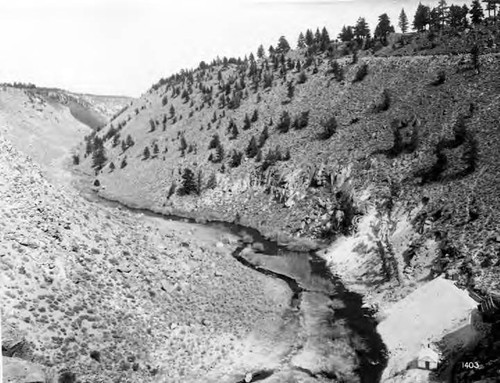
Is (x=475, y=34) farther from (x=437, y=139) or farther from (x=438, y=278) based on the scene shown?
(x=438, y=278)

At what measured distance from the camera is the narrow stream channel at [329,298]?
34803 millimetres

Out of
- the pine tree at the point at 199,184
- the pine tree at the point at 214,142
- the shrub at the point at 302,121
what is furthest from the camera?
the pine tree at the point at 214,142

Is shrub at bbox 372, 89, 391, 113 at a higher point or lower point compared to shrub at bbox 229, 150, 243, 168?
higher

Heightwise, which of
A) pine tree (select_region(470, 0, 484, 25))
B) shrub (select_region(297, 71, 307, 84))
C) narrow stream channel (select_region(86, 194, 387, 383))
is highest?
pine tree (select_region(470, 0, 484, 25))

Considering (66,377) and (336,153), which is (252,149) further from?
(66,377)

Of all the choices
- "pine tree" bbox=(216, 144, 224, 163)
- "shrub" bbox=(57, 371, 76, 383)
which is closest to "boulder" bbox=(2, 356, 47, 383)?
"shrub" bbox=(57, 371, 76, 383)

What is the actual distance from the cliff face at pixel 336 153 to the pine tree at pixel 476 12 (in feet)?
89.6

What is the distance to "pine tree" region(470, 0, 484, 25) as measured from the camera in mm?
104938

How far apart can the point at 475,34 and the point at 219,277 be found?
79982 mm

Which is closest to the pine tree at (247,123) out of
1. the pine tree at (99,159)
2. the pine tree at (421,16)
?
the pine tree at (99,159)

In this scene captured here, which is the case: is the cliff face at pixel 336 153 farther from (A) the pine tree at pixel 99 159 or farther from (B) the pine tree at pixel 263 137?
(A) the pine tree at pixel 99 159

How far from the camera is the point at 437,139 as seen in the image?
205 ft

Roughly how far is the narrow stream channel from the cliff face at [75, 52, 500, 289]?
4.41 metres

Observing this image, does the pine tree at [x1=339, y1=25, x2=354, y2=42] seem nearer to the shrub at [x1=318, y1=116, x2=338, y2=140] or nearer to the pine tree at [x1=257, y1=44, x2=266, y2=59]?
the pine tree at [x1=257, y1=44, x2=266, y2=59]
